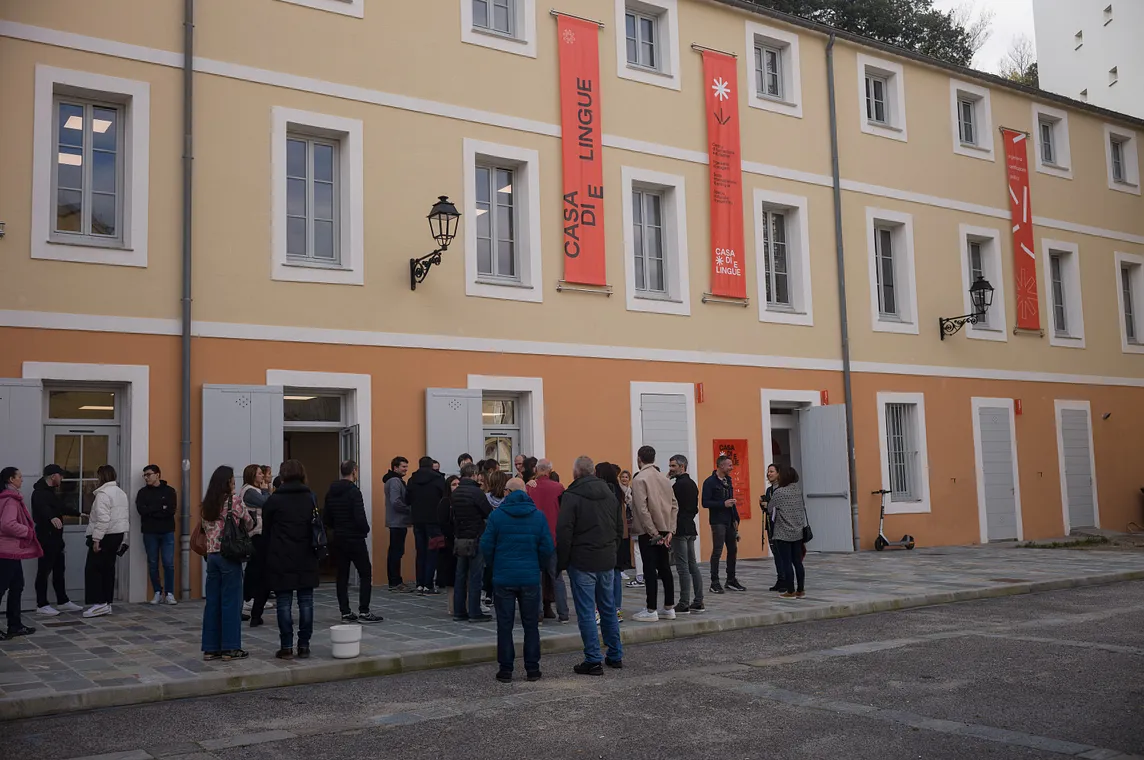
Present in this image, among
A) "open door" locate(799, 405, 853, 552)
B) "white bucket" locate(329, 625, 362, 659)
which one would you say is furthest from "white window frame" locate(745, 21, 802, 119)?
"white bucket" locate(329, 625, 362, 659)

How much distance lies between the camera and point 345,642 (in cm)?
944

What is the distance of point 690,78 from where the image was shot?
18953mm

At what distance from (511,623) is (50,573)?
257 inches

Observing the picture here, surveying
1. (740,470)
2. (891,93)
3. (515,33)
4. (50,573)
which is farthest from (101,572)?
(891,93)

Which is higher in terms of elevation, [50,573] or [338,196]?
[338,196]

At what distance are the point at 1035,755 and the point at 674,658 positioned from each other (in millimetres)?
4132

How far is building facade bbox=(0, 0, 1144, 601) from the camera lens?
43.9ft

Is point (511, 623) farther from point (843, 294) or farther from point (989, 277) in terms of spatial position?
point (989, 277)

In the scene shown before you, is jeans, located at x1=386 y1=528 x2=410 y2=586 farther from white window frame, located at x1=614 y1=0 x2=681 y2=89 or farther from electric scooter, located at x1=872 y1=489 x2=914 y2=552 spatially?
Answer: electric scooter, located at x1=872 y1=489 x2=914 y2=552

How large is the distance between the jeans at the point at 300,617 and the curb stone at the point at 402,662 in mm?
385

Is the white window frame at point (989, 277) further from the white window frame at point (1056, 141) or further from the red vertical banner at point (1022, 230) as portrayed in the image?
the white window frame at point (1056, 141)

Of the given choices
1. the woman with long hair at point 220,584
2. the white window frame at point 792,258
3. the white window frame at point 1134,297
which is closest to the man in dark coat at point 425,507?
the woman with long hair at point 220,584

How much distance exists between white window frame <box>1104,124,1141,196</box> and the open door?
11.9m

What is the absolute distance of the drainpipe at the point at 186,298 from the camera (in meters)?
13.4
